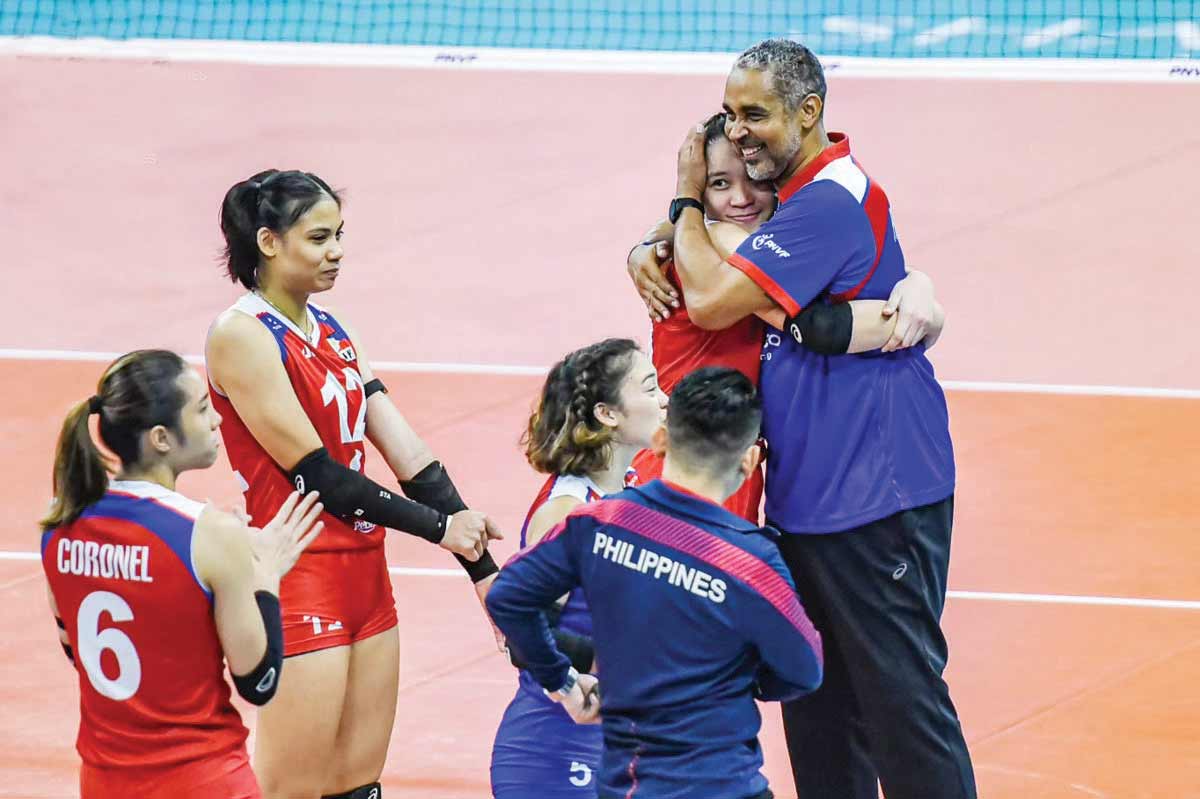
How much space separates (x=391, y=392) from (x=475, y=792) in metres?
4.91

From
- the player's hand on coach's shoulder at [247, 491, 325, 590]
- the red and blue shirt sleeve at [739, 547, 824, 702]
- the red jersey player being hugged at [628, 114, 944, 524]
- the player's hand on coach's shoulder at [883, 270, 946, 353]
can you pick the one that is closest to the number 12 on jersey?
the player's hand on coach's shoulder at [247, 491, 325, 590]

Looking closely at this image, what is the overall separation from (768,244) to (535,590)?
1.45m

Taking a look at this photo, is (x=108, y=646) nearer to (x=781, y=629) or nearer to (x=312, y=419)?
(x=312, y=419)

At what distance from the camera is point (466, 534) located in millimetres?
6426

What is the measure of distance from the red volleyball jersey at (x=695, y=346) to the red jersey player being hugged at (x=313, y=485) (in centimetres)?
81

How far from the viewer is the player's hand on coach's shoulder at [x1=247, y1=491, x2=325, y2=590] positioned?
5523 mm

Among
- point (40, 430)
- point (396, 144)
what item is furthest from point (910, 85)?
point (40, 430)

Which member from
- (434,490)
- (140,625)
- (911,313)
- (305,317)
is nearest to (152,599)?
(140,625)

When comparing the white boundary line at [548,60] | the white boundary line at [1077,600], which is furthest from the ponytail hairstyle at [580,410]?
the white boundary line at [548,60]

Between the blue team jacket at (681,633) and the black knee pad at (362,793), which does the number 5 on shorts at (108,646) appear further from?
the black knee pad at (362,793)

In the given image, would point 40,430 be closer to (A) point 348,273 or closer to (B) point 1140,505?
(A) point 348,273

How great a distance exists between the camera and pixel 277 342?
6289 millimetres

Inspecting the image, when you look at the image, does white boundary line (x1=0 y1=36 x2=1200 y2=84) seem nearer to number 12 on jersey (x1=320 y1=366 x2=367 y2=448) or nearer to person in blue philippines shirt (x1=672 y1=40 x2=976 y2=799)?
number 12 on jersey (x1=320 y1=366 x2=367 y2=448)

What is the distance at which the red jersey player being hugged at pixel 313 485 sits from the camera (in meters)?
6.23
